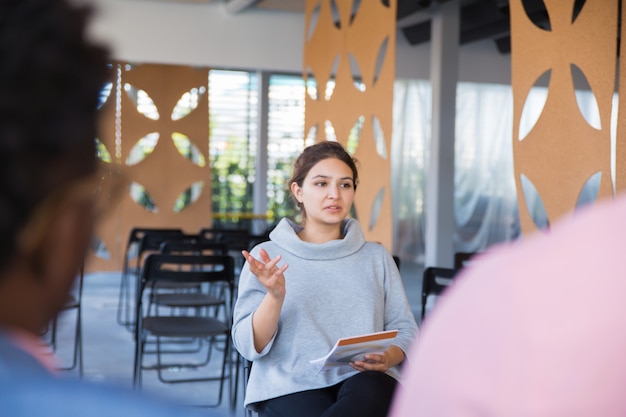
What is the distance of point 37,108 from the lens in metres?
0.50

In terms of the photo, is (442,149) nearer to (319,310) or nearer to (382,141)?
(382,141)

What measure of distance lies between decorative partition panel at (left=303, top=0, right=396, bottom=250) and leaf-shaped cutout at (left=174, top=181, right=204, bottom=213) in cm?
278

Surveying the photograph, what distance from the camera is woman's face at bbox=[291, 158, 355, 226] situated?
2703mm

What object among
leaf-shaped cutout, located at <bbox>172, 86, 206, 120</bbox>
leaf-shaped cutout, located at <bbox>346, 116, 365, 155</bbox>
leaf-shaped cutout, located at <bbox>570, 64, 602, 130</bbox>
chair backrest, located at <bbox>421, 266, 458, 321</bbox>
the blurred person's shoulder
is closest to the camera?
the blurred person's shoulder

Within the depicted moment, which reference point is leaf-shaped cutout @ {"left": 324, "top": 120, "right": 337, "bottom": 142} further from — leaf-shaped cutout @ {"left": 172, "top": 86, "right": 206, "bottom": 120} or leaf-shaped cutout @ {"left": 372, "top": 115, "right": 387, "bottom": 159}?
leaf-shaped cutout @ {"left": 172, "top": 86, "right": 206, "bottom": 120}

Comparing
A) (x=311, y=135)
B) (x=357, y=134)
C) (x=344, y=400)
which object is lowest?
(x=344, y=400)

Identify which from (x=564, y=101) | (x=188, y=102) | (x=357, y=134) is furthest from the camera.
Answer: (x=188, y=102)

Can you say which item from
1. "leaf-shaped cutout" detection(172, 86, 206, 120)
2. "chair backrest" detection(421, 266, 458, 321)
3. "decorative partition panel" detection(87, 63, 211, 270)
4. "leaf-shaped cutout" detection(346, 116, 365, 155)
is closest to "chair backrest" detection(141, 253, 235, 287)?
"leaf-shaped cutout" detection(346, 116, 365, 155)

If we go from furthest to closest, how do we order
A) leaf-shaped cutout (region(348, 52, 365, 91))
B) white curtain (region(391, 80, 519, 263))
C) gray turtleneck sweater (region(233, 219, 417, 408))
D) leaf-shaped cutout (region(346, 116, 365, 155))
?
1. white curtain (region(391, 80, 519, 263))
2. leaf-shaped cutout (region(348, 52, 365, 91))
3. leaf-shaped cutout (region(346, 116, 365, 155))
4. gray turtleneck sweater (region(233, 219, 417, 408))

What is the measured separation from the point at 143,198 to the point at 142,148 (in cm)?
62

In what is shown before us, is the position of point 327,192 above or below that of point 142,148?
below

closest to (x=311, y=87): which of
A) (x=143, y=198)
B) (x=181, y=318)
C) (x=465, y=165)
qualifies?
(x=181, y=318)

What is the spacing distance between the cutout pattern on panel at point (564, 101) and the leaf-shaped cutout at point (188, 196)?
5842 millimetres

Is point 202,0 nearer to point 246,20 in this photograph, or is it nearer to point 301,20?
point 246,20
